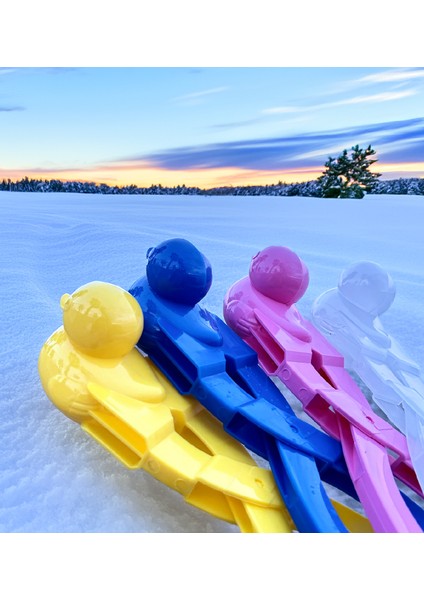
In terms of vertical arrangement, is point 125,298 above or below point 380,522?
above

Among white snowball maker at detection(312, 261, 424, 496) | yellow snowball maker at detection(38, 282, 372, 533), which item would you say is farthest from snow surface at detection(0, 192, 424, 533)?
white snowball maker at detection(312, 261, 424, 496)

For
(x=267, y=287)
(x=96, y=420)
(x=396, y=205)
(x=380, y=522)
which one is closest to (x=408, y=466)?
(x=380, y=522)

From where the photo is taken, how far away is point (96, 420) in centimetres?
103

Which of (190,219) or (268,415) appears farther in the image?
(190,219)

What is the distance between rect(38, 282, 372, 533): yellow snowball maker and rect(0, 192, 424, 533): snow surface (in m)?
0.10

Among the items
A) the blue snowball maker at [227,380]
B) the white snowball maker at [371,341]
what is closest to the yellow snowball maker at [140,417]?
the blue snowball maker at [227,380]

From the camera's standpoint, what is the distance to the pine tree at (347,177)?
5.18m

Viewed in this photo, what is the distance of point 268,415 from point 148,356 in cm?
33

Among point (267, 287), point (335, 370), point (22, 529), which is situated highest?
point (267, 287)

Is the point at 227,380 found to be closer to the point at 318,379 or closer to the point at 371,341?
the point at 318,379

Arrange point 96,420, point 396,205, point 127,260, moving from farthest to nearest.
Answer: point 396,205, point 127,260, point 96,420

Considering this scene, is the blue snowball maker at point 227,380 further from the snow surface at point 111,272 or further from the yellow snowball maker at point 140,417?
the snow surface at point 111,272

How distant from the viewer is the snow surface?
1008 millimetres

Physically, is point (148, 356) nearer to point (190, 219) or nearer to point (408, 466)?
point (408, 466)
